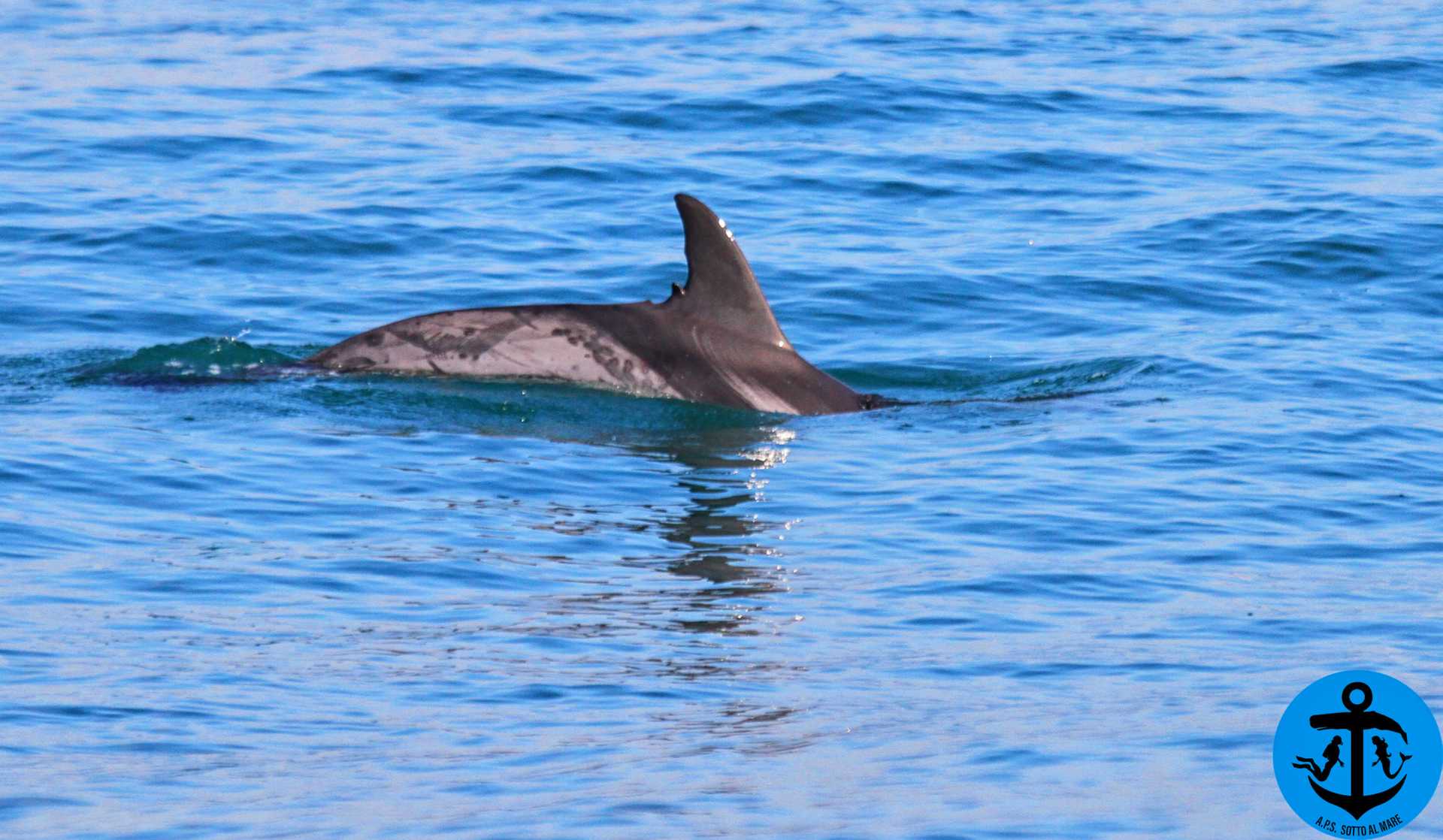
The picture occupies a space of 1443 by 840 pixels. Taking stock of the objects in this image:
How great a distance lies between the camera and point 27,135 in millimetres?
24797

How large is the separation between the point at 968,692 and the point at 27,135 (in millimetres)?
18554

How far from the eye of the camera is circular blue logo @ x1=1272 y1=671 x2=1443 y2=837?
292 inches

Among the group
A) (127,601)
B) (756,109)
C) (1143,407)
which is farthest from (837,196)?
(127,601)

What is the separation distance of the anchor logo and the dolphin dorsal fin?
5791 millimetres

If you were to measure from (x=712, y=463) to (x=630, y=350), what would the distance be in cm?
143

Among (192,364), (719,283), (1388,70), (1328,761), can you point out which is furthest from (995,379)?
(1388,70)

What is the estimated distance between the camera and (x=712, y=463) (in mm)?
13133

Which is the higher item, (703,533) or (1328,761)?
(703,533)

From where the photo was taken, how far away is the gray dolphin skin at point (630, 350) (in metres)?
14.2

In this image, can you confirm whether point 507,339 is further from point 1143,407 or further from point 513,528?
point 1143,407

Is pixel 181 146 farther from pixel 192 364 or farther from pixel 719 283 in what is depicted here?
pixel 719 283

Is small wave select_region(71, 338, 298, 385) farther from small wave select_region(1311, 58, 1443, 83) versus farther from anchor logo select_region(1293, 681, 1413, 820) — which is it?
small wave select_region(1311, 58, 1443, 83)

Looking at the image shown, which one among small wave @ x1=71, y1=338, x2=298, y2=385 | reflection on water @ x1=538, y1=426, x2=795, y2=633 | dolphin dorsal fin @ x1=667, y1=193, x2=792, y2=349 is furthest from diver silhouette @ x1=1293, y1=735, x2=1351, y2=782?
small wave @ x1=71, y1=338, x2=298, y2=385

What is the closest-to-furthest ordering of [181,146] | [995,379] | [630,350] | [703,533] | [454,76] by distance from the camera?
1. [703,533]
2. [630,350]
3. [995,379]
4. [181,146]
5. [454,76]
